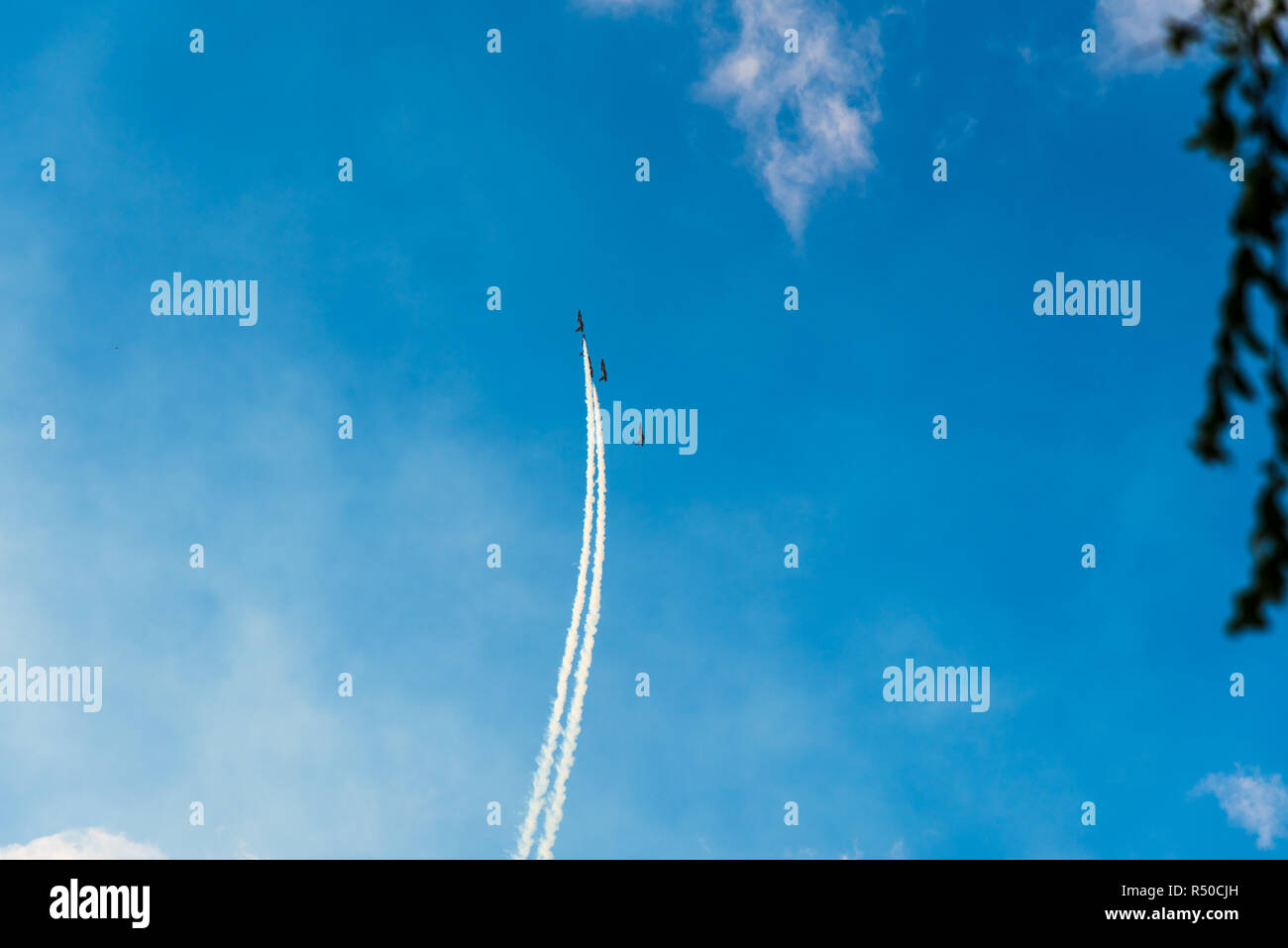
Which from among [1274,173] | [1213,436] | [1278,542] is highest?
[1274,173]

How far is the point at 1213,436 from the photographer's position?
9.92 meters
